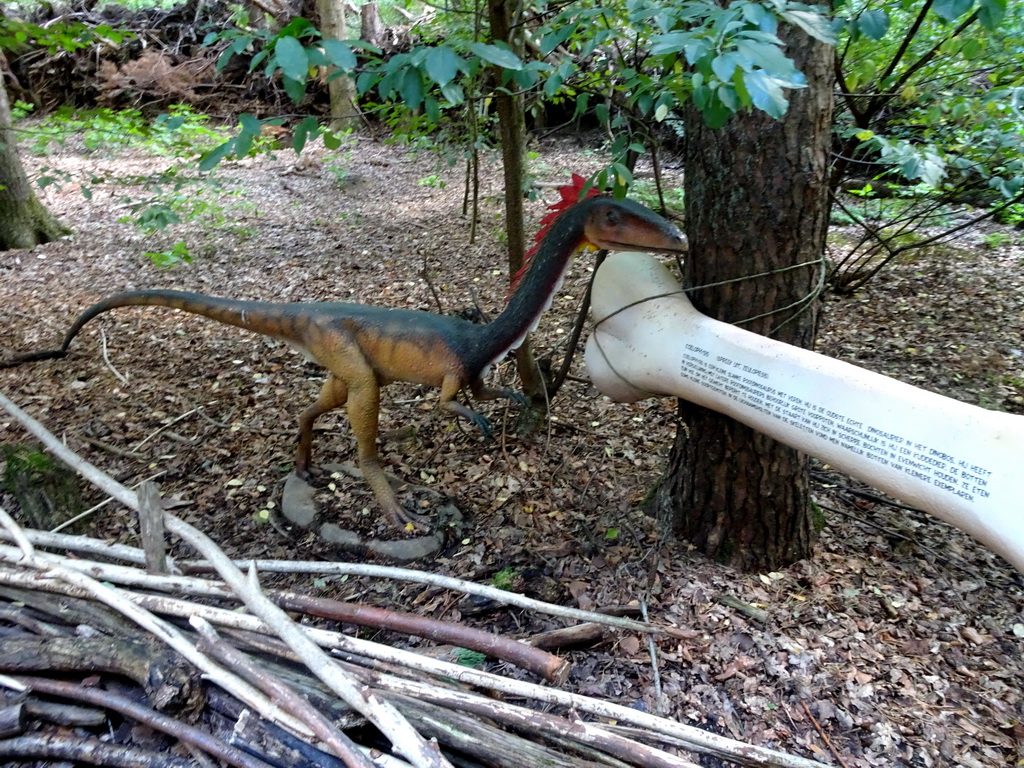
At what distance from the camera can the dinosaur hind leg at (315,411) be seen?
3.00 metres

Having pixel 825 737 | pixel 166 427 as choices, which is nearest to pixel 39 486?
pixel 166 427

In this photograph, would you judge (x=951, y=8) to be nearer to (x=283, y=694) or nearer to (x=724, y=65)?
(x=724, y=65)

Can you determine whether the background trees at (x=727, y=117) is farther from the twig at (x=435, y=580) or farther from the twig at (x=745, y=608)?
the twig at (x=435, y=580)

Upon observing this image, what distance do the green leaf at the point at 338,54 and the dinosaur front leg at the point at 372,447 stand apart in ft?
5.25

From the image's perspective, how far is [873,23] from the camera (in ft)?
5.34

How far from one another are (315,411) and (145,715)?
1.57 metres

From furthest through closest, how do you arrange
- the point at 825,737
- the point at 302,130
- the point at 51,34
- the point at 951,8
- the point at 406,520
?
the point at 51,34 → the point at 406,520 → the point at 825,737 → the point at 302,130 → the point at 951,8

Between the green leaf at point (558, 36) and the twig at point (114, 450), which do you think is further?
the twig at point (114, 450)

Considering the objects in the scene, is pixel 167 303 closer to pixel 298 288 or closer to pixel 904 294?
pixel 298 288

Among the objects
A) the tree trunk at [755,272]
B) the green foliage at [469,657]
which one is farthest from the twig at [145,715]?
the tree trunk at [755,272]

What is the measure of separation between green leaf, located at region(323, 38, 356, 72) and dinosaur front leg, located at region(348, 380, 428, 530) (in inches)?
63.0

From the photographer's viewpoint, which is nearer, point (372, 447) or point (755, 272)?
point (755, 272)

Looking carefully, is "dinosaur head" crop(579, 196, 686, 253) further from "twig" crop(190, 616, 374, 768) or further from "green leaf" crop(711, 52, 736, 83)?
"twig" crop(190, 616, 374, 768)

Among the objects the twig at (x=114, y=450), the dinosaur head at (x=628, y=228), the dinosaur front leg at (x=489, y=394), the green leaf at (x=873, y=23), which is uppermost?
the green leaf at (x=873, y=23)
